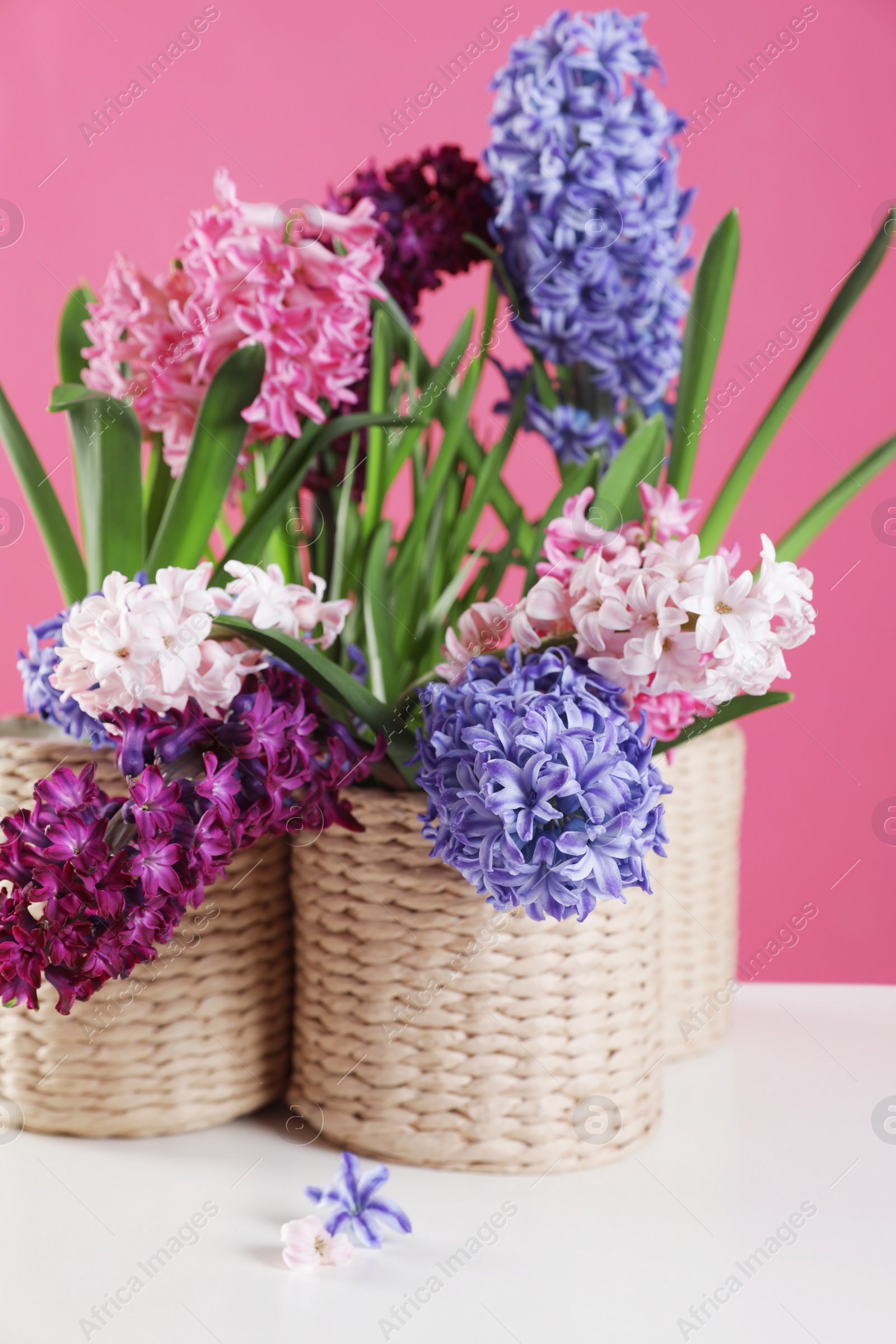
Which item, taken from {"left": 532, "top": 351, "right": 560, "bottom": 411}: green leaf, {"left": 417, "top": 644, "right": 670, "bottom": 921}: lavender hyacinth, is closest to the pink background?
{"left": 532, "top": 351, "right": 560, "bottom": 411}: green leaf

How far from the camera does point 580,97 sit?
66 centimetres

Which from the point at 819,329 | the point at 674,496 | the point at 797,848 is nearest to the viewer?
the point at 674,496

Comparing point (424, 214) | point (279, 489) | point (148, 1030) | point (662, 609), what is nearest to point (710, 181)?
point (424, 214)

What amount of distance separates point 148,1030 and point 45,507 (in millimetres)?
293

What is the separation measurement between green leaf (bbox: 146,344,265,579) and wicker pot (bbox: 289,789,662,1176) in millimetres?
164

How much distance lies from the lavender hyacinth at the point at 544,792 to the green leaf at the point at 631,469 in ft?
0.39

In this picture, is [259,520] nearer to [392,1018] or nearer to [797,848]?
[392,1018]

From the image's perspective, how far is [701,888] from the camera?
0.72 meters

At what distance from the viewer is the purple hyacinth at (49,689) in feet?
1.99

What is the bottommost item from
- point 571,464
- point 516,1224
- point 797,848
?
point 797,848

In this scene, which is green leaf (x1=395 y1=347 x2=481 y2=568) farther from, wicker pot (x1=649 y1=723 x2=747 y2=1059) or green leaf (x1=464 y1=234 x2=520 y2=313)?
wicker pot (x1=649 y1=723 x2=747 y2=1059)

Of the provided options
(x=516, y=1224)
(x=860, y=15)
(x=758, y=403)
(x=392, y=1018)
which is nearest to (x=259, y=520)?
(x=392, y=1018)

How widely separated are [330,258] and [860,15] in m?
0.97

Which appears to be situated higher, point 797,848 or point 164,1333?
point 164,1333
